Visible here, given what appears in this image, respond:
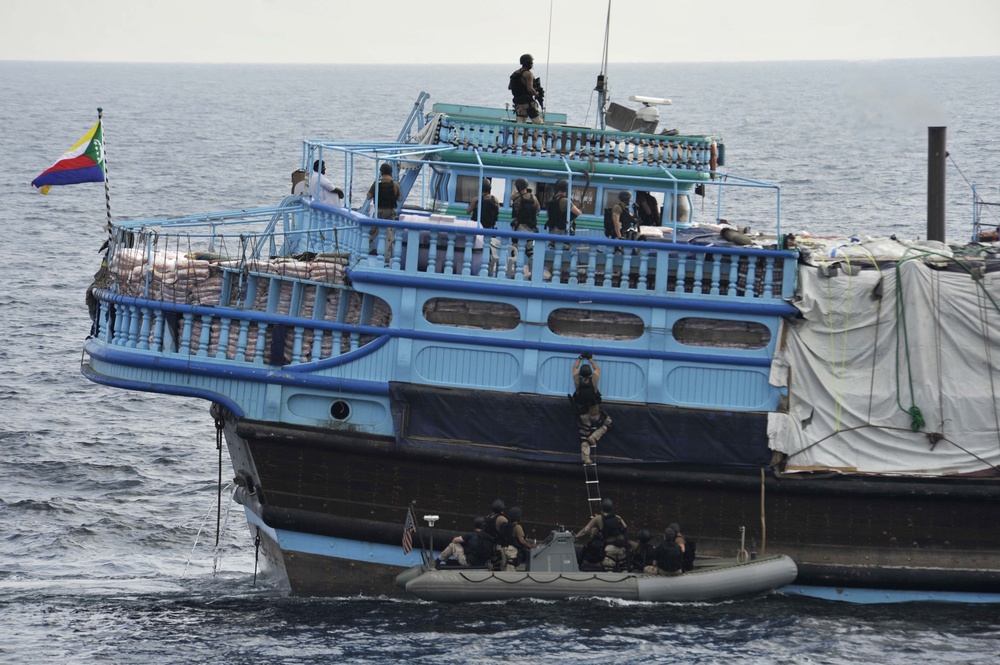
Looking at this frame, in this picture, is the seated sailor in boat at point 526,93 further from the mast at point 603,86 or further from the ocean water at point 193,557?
the ocean water at point 193,557

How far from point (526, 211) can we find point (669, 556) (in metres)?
4.43

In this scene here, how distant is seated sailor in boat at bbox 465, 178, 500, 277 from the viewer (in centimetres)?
1683

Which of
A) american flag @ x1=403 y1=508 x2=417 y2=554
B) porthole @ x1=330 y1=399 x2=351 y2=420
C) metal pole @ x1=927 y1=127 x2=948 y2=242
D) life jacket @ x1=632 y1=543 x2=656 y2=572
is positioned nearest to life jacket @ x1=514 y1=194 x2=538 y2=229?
porthole @ x1=330 y1=399 x2=351 y2=420

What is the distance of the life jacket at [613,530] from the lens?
16.5 meters

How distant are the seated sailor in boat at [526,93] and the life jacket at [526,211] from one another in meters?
2.02

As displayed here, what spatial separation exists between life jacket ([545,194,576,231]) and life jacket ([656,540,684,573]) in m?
4.00

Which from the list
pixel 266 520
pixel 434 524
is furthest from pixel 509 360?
pixel 266 520

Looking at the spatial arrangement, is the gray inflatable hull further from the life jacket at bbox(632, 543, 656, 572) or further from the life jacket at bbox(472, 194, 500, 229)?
the life jacket at bbox(472, 194, 500, 229)

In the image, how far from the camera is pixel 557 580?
53.8 ft

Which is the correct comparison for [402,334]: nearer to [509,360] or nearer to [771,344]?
[509,360]

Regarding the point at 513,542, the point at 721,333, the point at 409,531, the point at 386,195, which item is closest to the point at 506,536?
the point at 513,542

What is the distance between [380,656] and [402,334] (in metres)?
3.66

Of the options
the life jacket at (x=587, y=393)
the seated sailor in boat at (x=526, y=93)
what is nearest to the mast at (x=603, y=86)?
the seated sailor in boat at (x=526, y=93)

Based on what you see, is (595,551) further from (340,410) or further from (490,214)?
(490,214)
